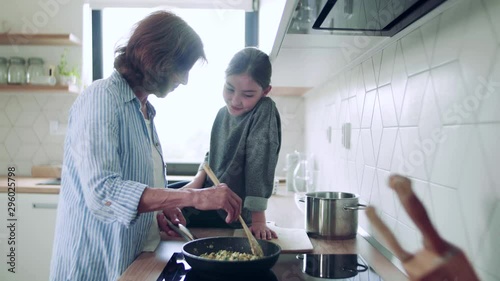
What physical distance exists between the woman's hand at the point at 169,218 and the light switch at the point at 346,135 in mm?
656

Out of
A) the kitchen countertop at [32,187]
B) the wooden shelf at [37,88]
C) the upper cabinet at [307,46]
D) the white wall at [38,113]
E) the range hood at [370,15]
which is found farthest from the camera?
the white wall at [38,113]

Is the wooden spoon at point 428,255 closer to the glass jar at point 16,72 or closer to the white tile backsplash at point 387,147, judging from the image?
the white tile backsplash at point 387,147

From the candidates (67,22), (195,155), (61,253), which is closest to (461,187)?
(61,253)

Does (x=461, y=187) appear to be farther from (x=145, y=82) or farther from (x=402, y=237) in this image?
(x=145, y=82)

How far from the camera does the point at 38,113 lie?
2957 millimetres

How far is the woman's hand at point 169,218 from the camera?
128 centimetres

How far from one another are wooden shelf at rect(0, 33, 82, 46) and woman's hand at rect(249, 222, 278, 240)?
2.05 meters

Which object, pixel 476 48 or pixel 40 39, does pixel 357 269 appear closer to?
pixel 476 48

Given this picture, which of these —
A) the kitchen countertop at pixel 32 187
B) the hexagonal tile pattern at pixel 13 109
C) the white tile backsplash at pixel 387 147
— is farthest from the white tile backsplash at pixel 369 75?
the hexagonal tile pattern at pixel 13 109

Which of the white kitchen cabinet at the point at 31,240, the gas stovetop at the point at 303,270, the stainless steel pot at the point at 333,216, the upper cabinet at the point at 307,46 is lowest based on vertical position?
the white kitchen cabinet at the point at 31,240

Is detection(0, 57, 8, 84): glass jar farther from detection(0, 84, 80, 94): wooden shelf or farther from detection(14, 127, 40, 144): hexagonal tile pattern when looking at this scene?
detection(14, 127, 40, 144): hexagonal tile pattern

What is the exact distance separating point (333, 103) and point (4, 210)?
1941 mm

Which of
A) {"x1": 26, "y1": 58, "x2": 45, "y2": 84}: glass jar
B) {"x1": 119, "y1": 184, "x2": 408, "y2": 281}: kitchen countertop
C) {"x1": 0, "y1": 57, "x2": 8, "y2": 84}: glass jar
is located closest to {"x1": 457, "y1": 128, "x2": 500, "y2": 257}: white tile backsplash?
{"x1": 119, "y1": 184, "x2": 408, "y2": 281}: kitchen countertop

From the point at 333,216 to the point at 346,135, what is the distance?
1.44 ft
